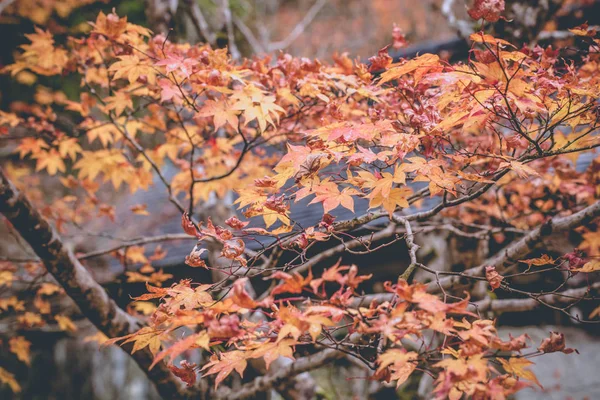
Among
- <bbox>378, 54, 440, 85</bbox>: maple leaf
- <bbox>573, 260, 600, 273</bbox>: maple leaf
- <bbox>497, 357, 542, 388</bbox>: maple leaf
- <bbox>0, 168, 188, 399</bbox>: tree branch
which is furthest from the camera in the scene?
<bbox>0, 168, 188, 399</bbox>: tree branch

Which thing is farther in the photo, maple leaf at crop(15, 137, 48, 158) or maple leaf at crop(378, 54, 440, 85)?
maple leaf at crop(15, 137, 48, 158)

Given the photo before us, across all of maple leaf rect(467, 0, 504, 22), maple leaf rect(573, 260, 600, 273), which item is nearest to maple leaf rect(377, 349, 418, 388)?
maple leaf rect(573, 260, 600, 273)

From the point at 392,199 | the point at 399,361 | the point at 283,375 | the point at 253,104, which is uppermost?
the point at 253,104

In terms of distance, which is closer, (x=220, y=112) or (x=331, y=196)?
(x=331, y=196)

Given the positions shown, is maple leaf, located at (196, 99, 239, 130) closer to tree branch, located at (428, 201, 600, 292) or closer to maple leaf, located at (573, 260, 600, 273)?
tree branch, located at (428, 201, 600, 292)

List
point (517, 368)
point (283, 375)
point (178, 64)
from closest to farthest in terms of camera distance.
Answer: point (517, 368) → point (178, 64) → point (283, 375)

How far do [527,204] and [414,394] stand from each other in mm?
3088

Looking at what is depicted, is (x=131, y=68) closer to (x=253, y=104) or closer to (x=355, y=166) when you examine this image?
(x=253, y=104)

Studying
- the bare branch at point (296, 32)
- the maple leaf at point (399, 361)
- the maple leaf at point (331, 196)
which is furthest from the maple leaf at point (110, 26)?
the bare branch at point (296, 32)

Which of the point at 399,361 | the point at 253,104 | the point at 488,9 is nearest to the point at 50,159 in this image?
the point at 253,104

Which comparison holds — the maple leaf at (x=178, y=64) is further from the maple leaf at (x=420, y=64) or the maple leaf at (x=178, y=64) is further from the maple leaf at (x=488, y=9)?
the maple leaf at (x=488, y=9)

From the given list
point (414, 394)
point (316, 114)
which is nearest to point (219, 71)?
point (316, 114)

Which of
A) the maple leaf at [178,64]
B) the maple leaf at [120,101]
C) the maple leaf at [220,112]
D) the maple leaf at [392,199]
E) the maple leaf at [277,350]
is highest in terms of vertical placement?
the maple leaf at [120,101]

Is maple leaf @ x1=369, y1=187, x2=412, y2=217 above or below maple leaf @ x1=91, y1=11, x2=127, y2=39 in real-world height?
below
